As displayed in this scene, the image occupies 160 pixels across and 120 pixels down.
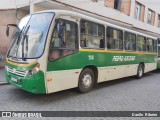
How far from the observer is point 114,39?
29.5ft

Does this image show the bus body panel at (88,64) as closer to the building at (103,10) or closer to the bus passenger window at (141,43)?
the bus passenger window at (141,43)

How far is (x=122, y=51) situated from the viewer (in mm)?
9602

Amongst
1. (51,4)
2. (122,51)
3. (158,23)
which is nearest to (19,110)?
(122,51)

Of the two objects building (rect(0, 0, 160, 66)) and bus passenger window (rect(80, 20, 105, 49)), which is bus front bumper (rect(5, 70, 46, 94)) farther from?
building (rect(0, 0, 160, 66))

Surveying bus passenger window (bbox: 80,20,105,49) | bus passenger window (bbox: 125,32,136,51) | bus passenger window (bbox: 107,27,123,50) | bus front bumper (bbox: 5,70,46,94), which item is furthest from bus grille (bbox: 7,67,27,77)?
bus passenger window (bbox: 125,32,136,51)

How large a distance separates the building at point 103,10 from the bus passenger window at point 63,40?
18.4 ft

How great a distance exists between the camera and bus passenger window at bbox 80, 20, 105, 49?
7.19 metres

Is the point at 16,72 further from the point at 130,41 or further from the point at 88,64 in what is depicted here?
the point at 130,41

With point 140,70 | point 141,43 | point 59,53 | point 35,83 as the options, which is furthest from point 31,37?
point 140,70

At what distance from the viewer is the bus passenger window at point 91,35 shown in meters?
7.19

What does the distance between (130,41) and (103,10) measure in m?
7.06

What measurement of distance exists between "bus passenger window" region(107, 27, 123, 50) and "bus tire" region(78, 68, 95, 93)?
64.3 inches

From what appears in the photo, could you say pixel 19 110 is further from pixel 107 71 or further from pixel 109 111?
pixel 107 71

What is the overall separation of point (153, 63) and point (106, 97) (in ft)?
26.3
